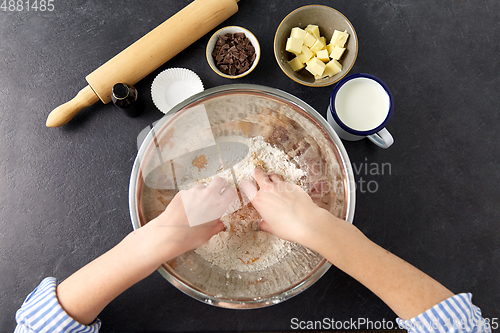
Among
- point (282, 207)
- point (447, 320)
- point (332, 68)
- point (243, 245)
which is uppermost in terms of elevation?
point (332, 68)

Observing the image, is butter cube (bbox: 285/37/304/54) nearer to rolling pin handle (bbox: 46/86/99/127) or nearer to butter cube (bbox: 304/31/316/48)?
butter cube (bbox: 304/31/316/48)

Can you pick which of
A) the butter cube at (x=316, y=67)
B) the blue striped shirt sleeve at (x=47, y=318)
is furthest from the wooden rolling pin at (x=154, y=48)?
the blue striped shirt sleeve at (x=47, y=318)

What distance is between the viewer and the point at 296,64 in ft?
3.23

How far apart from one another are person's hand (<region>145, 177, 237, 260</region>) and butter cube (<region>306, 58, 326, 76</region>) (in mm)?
452

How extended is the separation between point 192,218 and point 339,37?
718 mm

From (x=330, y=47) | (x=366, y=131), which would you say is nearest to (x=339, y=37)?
(x=330, y=47)

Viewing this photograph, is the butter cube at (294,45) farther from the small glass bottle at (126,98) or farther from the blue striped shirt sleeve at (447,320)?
the blue striped shirt sleeve at (447,320)

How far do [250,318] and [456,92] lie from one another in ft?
3.46

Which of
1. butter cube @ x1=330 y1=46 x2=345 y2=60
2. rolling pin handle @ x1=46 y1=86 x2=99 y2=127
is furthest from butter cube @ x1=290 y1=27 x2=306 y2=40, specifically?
rolling pin handle @ x1=46 y1=86 x2=99 y2=127

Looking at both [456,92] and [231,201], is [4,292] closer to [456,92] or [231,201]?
[231,201]

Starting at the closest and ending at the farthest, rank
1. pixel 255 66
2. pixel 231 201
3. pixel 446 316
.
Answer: pixel 446 316
pixel 231 201
pixel 255 66

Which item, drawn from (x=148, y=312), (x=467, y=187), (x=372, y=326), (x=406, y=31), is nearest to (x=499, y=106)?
(x=467, y=187)

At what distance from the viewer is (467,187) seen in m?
1.04

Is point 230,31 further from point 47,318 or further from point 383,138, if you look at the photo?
point 47,318
